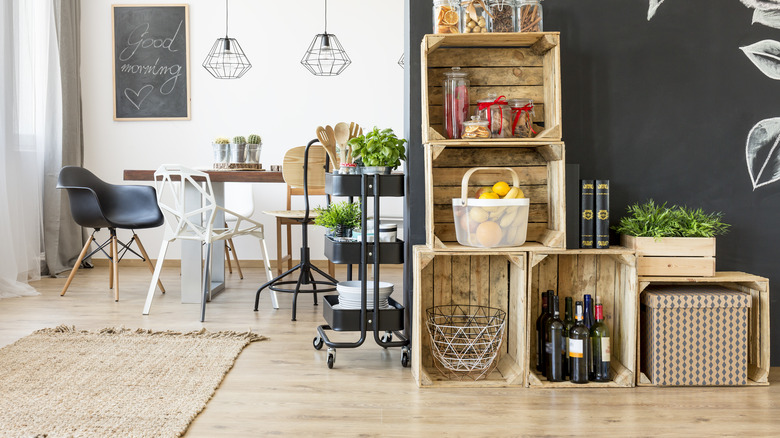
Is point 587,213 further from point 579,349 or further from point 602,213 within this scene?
point 579,349

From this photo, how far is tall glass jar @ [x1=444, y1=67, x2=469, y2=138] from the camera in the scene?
8.29 ft

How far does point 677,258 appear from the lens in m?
2.49

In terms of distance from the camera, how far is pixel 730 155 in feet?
8.83

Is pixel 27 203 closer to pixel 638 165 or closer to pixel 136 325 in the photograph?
pixel 136 325

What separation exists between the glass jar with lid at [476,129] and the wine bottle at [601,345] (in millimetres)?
716

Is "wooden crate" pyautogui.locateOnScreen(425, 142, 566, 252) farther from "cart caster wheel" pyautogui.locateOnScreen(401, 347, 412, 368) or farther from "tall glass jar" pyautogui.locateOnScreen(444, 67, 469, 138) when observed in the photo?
"cart caster wheel" pyautogui.locateOnScreen(401, 347, 412, 368)

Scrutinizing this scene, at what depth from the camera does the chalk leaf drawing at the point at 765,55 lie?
8.71 feet

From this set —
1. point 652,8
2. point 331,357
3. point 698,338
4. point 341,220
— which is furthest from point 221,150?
point 698,338

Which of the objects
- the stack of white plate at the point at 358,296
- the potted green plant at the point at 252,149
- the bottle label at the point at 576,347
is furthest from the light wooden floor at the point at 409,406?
the potted green plant at the point at 252,149

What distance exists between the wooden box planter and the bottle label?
346 mm

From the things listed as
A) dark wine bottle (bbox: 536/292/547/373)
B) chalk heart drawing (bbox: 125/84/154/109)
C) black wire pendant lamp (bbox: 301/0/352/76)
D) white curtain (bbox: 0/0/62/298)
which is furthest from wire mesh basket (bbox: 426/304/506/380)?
chalk heart drawing (bbox: 125/84/154/109)

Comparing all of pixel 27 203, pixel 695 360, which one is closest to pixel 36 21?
pixel 27 203

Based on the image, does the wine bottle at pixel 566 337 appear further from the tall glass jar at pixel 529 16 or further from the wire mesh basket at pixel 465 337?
the tall glass jar at pixel 529 16

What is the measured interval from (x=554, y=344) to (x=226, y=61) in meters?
4.09
